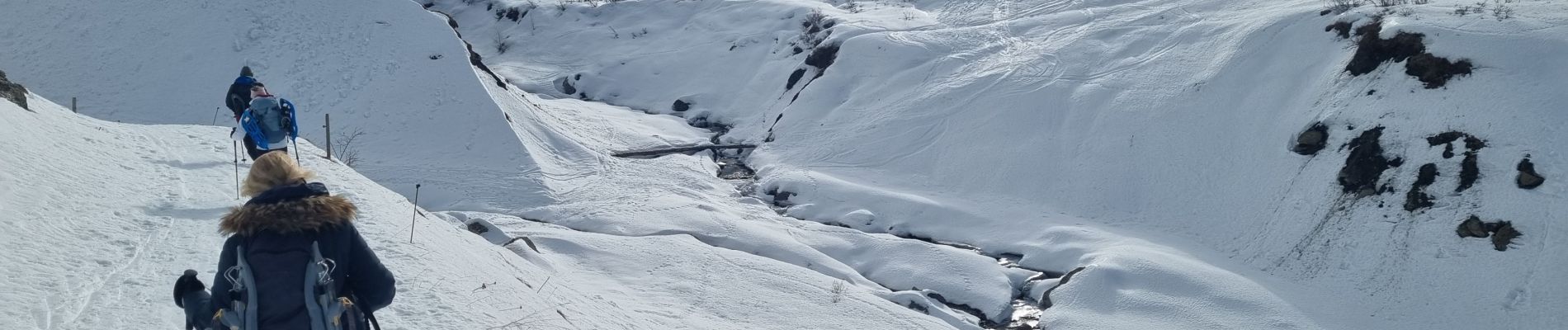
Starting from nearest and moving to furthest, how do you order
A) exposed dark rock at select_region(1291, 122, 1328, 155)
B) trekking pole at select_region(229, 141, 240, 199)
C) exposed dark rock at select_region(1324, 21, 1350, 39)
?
trekking pole at select_region(229, 141, 240, 199) < exposed dark rock at select_region(1291, 122, 1328, 155) < exposed dark rock at select_region(1324, 21, 1350, 39)

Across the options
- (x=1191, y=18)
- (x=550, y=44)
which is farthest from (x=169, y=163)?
(x=550, y=44)

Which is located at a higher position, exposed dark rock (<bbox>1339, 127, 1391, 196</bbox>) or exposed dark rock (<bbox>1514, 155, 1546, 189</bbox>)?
exposed dark rock (<bbox>1514, 155, 1546, 189</bbox>)

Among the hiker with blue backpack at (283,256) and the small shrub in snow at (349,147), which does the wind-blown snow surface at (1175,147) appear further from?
the hiker with blue backpack at (283,256)

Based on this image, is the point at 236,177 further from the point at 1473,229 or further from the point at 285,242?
the point at 1473,229

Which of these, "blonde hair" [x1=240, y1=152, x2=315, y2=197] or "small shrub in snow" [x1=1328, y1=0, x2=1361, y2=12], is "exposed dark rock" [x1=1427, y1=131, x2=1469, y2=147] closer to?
"small shrub in snow" [x1=1328, y1=0, x2=1361, y2=12]

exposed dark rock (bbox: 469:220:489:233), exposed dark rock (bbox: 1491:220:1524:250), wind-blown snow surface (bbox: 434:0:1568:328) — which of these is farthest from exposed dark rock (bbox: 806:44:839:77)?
exposed dark rock (bbox: 1491:220:1524:250)

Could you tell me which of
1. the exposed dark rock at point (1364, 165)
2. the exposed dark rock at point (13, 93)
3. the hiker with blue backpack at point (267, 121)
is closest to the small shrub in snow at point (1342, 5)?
the exposed dark rock at point (1364, 165)

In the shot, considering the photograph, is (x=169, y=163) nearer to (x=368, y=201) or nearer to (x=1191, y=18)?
(x=368, y=201)
